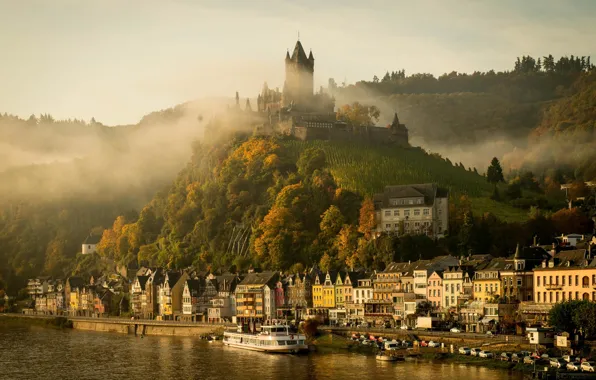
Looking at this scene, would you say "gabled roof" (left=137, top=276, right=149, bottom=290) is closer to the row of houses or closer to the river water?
the row of houses

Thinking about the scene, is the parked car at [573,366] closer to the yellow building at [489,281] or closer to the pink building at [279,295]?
the yellow building at [489,281]

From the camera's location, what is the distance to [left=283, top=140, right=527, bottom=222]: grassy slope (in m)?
140

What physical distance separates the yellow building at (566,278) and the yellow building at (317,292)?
3429 cm

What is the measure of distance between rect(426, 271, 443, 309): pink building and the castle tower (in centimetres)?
9272

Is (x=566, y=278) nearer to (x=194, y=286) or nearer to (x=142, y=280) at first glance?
(x=194, y=286)

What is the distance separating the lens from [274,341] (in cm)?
9781

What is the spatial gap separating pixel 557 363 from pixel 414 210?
2341 inches

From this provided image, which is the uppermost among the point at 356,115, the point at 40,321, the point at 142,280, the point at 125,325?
the point at 356,115

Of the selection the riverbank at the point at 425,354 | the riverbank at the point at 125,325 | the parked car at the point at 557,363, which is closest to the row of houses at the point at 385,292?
the riverbank at the point at 125,325

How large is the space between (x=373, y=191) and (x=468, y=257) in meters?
38.4

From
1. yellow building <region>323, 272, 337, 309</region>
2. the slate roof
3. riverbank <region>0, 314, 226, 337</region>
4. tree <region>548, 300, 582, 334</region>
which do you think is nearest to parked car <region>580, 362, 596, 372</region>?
tree <region>548, 300, 582, 334</region>

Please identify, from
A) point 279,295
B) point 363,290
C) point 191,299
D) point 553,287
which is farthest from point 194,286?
point 553,287

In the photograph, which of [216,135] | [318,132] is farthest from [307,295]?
[216,135]

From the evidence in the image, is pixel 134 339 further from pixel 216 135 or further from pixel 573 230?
pixel 216 135
